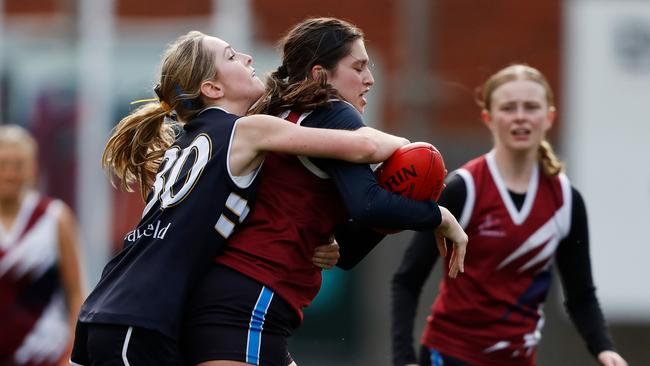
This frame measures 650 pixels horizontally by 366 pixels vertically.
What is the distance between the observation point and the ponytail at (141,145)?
4453mm

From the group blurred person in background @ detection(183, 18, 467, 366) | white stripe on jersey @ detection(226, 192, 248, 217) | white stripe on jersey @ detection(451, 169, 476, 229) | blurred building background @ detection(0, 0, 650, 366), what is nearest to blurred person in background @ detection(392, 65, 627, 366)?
white stripe on jersey @ detection(451, 169, 476, 229)

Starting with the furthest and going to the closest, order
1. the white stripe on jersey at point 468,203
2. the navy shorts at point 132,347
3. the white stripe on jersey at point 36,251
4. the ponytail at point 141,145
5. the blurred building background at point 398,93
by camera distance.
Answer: the blurred building background at point 398,93, the white stripe on jersey at point 36,251, the white stripe on jersey at point 468,203, the ponytail at point 141,145, the navy shorts at point 132,347

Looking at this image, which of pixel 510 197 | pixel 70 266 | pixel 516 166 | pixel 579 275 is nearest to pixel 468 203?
pixel 510 197

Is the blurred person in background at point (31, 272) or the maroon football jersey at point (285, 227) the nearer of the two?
the maroon football jersey at point (285, 227)

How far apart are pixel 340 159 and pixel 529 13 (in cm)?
983

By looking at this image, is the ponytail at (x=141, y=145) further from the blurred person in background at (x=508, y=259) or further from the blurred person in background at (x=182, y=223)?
the blurred person in background at (x=508, y=259)

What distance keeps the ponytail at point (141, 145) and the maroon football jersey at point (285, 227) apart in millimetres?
524

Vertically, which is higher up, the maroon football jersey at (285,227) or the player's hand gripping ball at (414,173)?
the player's hand gripping ball at (414,173)

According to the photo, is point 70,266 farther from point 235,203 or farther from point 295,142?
point 295,142

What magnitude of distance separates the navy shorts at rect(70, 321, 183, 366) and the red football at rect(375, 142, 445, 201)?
0.79m

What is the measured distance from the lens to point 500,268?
5.18m

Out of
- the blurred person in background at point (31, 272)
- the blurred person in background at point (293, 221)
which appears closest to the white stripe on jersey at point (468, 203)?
the blurred person in background at point (293, 221)

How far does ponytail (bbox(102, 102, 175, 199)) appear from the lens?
4453 millimetres

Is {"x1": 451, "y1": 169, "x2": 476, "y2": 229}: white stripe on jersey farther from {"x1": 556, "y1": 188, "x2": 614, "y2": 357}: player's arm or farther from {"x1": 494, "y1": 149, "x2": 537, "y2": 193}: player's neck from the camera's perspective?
{"x1": 556, "y1": 188, "x2": 614, "y2": 357}: player's arm
